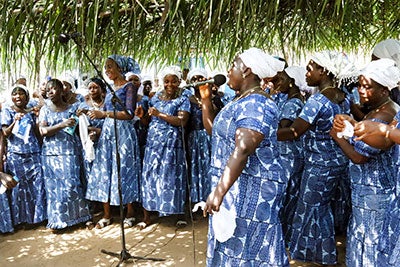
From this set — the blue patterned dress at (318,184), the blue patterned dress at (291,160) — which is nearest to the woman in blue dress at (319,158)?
the blue patterned dress at (318,184)

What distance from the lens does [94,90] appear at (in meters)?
4.59

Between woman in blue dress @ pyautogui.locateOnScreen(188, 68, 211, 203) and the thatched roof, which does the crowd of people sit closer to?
woman in blue dress @ pyautogui.locateOnScreen(188, 68, 211, 203)

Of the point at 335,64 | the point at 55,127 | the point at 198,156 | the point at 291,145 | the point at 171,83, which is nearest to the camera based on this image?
the point at 335,64

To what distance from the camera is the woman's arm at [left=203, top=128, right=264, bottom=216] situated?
2.13 meters

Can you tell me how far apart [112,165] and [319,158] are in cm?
237

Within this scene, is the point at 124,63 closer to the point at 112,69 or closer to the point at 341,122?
the point at 112,69

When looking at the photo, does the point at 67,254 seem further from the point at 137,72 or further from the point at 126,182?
the point at 137,72

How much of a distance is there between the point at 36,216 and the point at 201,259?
84.5 inches

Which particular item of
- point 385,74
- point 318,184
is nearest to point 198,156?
point 318,184

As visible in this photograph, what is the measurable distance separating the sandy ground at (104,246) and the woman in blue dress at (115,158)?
305 mm

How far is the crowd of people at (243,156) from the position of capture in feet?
7.57

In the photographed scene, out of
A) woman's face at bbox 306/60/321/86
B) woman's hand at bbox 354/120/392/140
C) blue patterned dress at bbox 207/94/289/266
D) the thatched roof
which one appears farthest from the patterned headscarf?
woman's hand at bbox 354/120/392/140

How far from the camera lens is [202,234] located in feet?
14.6

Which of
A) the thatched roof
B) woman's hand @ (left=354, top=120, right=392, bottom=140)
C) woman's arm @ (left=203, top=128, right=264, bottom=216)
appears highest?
the thatched roof
